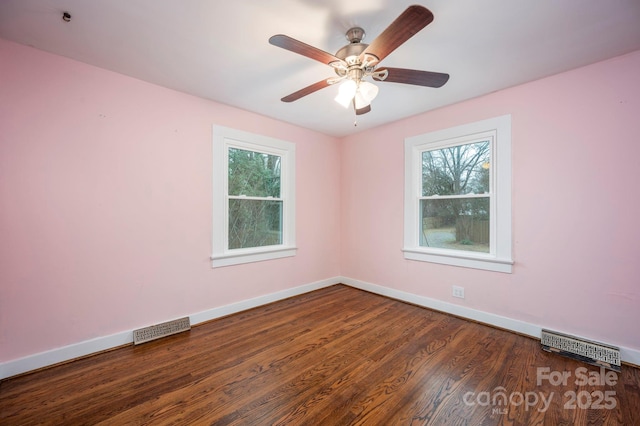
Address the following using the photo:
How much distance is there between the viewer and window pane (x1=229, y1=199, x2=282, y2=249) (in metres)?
3.21

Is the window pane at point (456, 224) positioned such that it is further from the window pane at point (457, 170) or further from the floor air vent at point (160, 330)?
the floor air vent at point (160, 330)

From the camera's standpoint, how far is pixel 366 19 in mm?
1686

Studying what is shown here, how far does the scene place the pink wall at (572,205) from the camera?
2107mm

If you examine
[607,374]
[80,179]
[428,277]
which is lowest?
[607,374]

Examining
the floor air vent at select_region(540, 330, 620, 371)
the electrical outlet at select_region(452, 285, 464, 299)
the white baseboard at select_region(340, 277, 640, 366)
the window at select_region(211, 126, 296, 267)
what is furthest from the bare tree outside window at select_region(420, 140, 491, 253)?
the window at select_region(211, 126, 296, 267)

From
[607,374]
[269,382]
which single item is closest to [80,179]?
[269,382]

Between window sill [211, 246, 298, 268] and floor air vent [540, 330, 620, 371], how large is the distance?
9.29 feet

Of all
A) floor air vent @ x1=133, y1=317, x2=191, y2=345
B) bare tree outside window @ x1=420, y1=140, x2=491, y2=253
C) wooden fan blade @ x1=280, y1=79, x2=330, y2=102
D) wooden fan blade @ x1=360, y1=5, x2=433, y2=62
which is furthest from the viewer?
bare tree outside window @ x1=420, y1=140, x2=491, y2=253

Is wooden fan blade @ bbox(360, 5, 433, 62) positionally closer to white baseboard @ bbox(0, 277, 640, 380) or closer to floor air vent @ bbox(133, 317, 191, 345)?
white baseboard @ bbox(0, 277, 640, 380)

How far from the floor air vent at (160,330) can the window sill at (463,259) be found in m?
2.71

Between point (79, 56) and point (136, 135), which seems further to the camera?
point (136, 135)

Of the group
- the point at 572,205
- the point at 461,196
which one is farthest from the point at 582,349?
the point at 461,196

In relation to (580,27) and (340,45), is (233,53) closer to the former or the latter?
(340,45)

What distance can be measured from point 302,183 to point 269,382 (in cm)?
258
